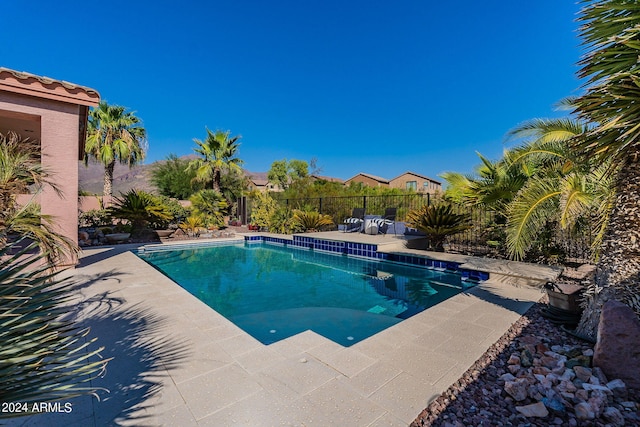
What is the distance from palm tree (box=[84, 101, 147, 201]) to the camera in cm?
1536

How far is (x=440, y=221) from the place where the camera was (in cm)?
789

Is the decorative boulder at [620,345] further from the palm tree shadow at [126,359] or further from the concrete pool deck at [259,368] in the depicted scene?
the palm tree shadow at [126,359]

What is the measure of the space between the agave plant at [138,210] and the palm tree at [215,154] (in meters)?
5.47

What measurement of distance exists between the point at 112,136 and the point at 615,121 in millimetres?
19801

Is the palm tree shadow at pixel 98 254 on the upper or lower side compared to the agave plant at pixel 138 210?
lower

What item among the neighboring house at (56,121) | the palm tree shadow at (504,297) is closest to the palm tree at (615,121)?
the palm tree shadow at (504,297)

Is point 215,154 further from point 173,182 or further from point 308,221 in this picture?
point 308,221

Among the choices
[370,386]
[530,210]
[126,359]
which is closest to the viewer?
[370,386]

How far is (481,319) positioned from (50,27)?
17.7 metres

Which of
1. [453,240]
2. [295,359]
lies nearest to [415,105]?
[453,240]

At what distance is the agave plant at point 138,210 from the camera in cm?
1116

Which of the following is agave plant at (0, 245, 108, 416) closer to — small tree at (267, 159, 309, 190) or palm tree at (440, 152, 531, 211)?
palm tree at (440, 152, 531, 211)

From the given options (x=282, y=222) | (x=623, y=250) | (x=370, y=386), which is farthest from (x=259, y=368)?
(x=282, y=222)

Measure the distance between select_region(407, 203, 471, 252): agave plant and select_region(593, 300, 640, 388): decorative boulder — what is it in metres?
5.59
